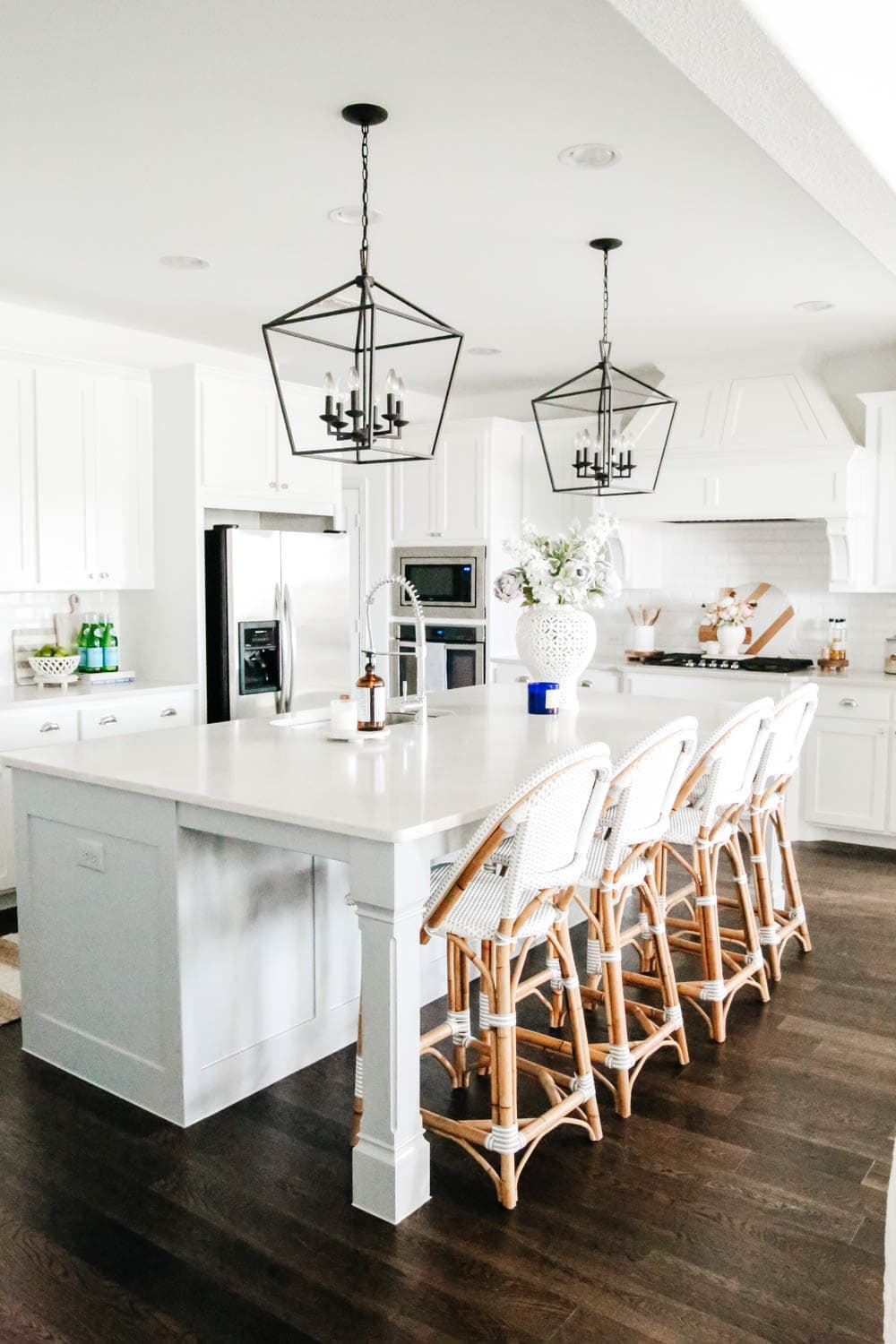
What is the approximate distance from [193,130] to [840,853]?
443 centimetres

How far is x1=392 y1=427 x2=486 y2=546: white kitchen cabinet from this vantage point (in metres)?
6.57

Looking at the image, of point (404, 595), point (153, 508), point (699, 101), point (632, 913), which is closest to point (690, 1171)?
point (632, 913)

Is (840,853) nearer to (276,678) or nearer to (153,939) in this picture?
(276,678)

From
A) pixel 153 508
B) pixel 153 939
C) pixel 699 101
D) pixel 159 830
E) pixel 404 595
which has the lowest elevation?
pixel 153 939

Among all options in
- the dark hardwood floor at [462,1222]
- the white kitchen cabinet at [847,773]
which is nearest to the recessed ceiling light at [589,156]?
the dark hardwood floor at [462,1222]

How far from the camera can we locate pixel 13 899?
4680 mm

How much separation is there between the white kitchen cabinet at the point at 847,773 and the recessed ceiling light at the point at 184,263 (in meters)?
3.70

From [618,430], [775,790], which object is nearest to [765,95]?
[775,790]

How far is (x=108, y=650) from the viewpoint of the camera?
17.6 feet

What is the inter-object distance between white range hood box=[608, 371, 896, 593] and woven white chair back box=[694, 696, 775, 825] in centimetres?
264

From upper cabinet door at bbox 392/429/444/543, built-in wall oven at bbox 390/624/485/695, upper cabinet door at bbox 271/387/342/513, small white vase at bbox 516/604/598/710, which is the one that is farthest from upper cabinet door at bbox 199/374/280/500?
small white vase at bbox 516/604/598/710

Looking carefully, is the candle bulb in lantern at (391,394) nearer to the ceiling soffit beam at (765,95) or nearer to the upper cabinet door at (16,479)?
the ceiling soffit beam at (765,95)

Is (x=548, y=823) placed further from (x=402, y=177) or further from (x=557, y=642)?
(x=402, y=177)

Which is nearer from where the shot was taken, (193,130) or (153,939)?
(153,939)
